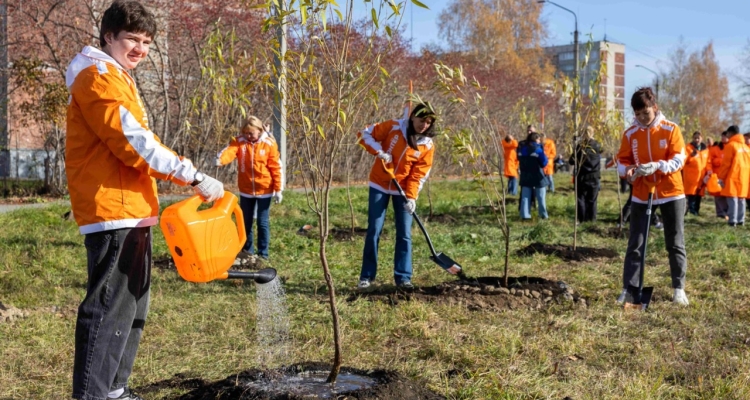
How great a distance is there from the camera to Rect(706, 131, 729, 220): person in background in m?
13.5

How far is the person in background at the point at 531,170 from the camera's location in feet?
39.9

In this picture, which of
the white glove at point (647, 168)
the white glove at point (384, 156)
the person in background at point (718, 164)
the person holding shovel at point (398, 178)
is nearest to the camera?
the white glove at point (647, 168)

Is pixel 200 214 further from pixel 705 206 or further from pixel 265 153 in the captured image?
pixel 705 206

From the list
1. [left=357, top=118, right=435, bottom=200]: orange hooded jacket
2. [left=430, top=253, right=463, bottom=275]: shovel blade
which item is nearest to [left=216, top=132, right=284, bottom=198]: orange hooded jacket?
[left=357, top=118, right=435, bottom=200]: orange hooded jacket

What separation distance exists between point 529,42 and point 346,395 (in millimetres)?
49111

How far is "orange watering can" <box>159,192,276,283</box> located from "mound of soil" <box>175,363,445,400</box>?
53 cm

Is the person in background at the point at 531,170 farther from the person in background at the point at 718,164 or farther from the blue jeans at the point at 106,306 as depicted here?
the blue jeans at the point at 106,306

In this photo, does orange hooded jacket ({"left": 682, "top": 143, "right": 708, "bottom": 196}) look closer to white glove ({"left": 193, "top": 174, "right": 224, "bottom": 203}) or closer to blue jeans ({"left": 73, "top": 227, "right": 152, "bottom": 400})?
white glove ({"left": 193, "top": 174, "right": 224, "bottom": 203})

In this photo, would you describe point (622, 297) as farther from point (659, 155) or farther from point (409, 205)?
point (409, 205)

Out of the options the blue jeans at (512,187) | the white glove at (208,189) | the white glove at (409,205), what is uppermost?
the white glove at (208,189)

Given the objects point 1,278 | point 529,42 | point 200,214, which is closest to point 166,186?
point 1,278

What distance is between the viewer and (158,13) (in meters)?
13.7

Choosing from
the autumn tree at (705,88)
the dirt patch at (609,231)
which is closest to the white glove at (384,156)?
the dirt patch at (609,231)

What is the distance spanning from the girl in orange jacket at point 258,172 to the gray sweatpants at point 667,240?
3.69 m
